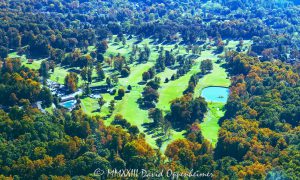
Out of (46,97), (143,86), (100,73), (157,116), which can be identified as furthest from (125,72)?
(157,116)

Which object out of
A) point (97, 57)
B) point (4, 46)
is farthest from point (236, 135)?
point (4, 46)

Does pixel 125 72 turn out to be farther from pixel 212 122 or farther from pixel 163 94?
pixel 212 122

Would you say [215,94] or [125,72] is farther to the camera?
[125,72]

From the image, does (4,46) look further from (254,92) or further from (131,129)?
(254,92)

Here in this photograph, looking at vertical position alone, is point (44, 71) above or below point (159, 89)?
above

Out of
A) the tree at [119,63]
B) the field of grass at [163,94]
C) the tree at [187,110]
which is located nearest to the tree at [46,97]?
the field of grass at [163,94]

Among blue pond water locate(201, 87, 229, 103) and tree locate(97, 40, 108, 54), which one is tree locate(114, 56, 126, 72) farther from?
blue pond water locate(201, 87, 229, 103)

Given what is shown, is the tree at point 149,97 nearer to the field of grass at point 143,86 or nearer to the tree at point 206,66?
the field of grass at point 143,86
